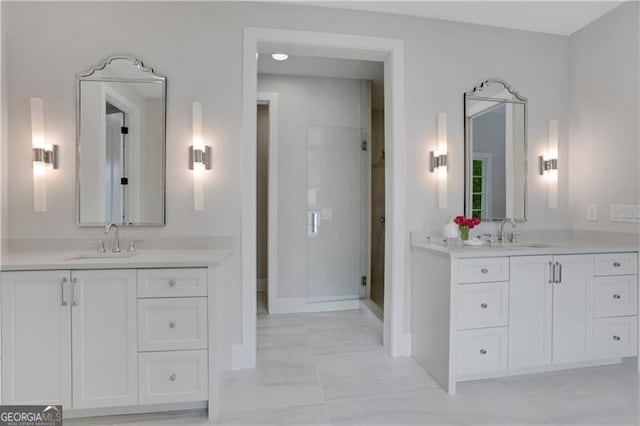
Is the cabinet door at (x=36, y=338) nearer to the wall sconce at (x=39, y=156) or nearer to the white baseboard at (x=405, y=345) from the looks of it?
the wall sconce at (x=39, y=156)

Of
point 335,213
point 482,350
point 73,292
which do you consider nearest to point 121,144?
point 73,292

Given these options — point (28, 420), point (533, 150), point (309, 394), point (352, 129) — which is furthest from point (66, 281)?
point (533, 150)

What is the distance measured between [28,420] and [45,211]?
1.25m

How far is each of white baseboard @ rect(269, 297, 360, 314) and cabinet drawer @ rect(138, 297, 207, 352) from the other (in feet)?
5.75

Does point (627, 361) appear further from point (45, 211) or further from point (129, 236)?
point (45, 211)

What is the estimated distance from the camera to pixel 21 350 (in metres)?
1.63

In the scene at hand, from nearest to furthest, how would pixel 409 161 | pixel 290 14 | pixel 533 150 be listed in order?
pixel 290 14, pixel 409 161, pixel 533 150

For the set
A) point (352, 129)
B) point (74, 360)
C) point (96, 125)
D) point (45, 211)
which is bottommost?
point (74, 360)

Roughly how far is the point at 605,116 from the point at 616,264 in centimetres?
119

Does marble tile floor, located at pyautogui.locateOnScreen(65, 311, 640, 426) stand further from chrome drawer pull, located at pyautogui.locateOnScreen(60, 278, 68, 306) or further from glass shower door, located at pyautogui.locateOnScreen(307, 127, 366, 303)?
glass shower door, located at pyautogui.locateOnScreen(307, 127, 366, 303)

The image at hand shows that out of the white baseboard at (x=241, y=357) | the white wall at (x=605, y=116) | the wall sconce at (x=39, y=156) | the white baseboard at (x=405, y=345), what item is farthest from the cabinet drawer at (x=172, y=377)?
the white wall at (x=605, y=116)

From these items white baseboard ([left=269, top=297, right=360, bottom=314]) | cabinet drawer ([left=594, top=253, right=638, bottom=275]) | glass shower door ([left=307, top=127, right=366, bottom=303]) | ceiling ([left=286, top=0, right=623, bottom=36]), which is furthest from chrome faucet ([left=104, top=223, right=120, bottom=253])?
cabinet drawer ([left=594, top=253, right=638, bottom=275])

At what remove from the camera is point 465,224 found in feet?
7.57

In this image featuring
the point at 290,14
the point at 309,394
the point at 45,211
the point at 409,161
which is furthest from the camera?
the point at 409,161
